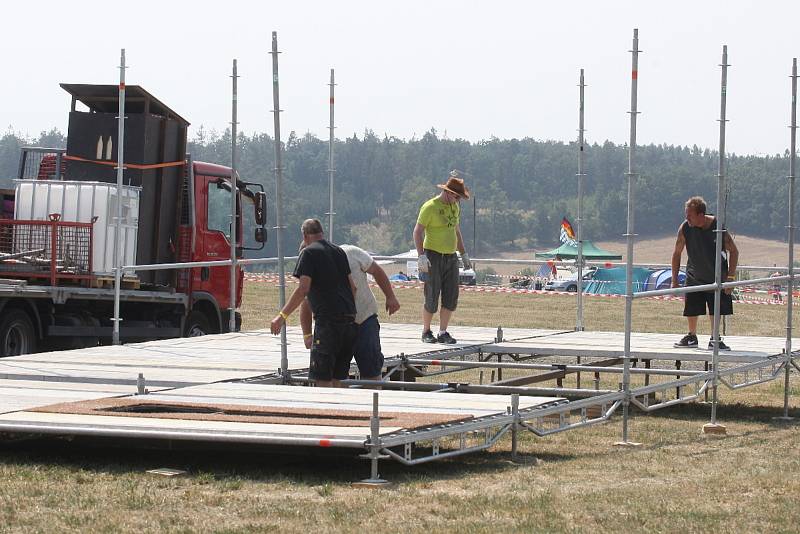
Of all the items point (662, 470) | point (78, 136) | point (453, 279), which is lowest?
point (662, 470)

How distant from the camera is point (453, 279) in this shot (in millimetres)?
14453

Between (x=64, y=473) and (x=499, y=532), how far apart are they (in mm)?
2753

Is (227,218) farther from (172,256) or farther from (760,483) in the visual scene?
(760,483)

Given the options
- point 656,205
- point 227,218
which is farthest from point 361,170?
point 227,218

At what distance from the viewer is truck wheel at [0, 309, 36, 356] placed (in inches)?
573

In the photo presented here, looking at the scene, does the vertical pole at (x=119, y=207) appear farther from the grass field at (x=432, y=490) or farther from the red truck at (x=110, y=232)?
the grass field at (x=432, y=490)

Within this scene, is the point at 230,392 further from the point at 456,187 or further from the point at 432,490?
the point at 456,187

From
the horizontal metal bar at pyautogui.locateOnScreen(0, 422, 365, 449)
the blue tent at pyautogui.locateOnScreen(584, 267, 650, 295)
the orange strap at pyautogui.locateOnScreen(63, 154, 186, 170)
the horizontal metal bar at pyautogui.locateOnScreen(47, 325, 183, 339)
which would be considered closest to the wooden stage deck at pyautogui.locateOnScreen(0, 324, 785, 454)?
the horizontal metal bar at pyautogui.locateOnScreen(0, 422, 365, 449)

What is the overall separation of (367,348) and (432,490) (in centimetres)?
342

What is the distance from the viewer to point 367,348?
37.7ft

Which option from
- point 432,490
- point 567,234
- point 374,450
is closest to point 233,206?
point 374,450

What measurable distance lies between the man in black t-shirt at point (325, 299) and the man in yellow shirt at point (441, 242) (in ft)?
9.95

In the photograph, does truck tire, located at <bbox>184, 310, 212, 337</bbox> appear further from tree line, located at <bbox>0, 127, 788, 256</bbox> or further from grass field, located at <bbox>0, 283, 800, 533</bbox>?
tree line, located at <bbox>0, 127, 788, 256</bbox>

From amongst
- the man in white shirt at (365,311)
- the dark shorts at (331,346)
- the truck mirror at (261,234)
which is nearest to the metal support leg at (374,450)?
the dark shorts at (331,346)
